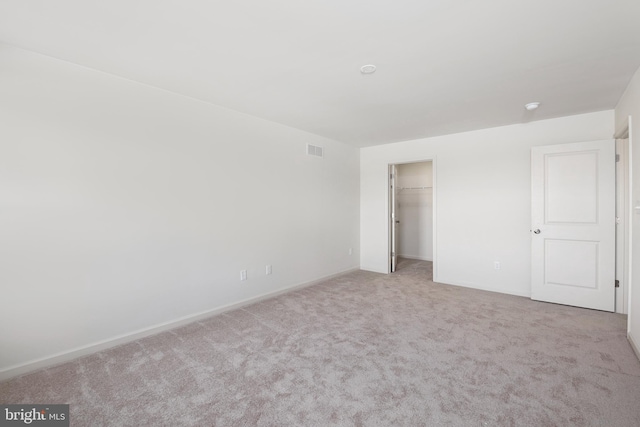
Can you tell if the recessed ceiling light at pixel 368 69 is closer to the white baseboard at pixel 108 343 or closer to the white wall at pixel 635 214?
the white wall at pixel 635 214

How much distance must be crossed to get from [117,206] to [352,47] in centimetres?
244

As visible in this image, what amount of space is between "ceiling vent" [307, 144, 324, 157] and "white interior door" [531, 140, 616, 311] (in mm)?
2965

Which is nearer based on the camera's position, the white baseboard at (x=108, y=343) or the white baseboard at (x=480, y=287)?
the white baseboard at (x=108, y=343)

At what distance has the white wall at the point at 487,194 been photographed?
397cm

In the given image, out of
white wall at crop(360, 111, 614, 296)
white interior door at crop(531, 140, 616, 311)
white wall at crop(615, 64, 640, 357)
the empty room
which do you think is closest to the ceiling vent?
the empty room

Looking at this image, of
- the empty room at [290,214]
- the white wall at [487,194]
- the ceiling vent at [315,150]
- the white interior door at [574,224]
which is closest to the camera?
the empty room at [290,214]

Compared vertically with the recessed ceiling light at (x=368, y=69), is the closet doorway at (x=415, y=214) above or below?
below

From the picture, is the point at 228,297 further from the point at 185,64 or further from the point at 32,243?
the point at 185,64

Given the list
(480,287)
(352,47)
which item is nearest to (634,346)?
(480,287)

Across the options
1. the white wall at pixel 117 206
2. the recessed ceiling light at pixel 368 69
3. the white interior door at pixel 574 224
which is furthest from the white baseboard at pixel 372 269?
the recessed ceiling light at pixel 368 69

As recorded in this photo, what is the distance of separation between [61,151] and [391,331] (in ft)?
11.0

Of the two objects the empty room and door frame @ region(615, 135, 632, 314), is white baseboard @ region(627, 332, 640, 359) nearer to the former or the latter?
the empty room

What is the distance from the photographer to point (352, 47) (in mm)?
2154

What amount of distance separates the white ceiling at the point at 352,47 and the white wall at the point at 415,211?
3.49 metres
